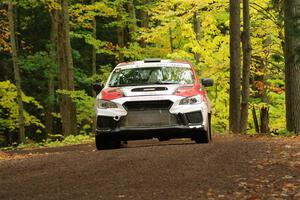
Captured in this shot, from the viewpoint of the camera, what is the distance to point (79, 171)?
825 cm

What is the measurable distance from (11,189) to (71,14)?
901 inches

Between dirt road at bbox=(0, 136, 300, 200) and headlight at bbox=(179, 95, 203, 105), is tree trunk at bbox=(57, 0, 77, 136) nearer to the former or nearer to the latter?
headlight at bbox=(179, 95, 203, 105)

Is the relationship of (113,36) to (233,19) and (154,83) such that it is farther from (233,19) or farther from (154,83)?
(154,83)

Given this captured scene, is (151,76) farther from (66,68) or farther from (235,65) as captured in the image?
(66,68)

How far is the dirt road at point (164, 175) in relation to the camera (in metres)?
6.55

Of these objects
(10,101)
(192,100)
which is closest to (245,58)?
(192,100)

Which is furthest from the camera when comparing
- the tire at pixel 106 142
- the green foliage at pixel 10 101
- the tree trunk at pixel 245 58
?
the green foliage at pixel 10 101

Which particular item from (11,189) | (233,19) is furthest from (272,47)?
(11,189)

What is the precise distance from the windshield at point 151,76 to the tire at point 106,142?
3.75 ft

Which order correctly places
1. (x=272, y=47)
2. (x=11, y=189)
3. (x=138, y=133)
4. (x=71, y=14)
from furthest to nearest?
1. (x=71, y=14)
2. (x=272, y=47)
3. (x=138, y=133)
4. (x=11, y=189)

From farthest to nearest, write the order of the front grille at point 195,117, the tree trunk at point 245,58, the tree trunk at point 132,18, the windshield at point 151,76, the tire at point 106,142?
the tree trunk at point 132,18
the tree trunk at point 245,58
the windshield at point 151,76
the tire at point 106,142
the front grille at point 195,117

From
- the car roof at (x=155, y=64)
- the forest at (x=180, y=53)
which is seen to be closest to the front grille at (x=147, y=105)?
the car roof at (x=155, y=64)

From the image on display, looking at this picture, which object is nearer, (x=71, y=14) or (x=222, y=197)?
(x=222, y=197)

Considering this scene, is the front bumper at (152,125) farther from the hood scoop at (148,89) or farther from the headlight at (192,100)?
the hood scoop at (148,89)
